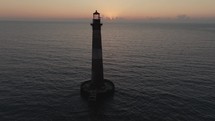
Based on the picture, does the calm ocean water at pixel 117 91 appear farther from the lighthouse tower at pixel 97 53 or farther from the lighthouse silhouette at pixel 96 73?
the lighthouse tower at pixel 97 53

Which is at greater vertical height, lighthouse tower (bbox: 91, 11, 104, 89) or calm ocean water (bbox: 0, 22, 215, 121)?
lighthouse tower (bbox: 91, 11, 104, 89)

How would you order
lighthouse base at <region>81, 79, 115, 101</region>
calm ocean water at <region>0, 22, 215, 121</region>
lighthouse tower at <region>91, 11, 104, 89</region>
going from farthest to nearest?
1. lighthouse base at <region>81, 79, 115, 101</region>
2. lighthouse tower at <region>91, 11, 104, 89</region>
3. calm ocean water at <region>0, 22, 215, 121</region>

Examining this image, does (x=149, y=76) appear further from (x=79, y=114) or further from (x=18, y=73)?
(x=18, y=73)

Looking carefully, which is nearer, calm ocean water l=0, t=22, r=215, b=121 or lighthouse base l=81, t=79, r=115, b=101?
calm ocean water l=0, t=22, r=215, b=121

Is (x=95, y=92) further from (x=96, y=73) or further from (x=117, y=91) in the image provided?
(x=117, y=91)

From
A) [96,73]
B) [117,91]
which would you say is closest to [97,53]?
[96,73]

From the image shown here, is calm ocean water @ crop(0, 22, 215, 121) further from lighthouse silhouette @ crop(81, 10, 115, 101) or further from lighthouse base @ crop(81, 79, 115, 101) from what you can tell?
lighthouse silhouette @ crop(81, 10, 115, 101)

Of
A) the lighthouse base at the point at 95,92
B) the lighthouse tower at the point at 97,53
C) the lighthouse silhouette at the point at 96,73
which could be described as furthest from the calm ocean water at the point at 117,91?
the lighthouse tower at the point at 97,53

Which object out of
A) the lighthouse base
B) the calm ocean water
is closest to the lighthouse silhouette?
the lighthouse base

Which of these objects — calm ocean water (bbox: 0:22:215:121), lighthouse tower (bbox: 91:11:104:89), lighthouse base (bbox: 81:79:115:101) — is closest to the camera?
calm ocean water (bbox: 0:22:215:121)
